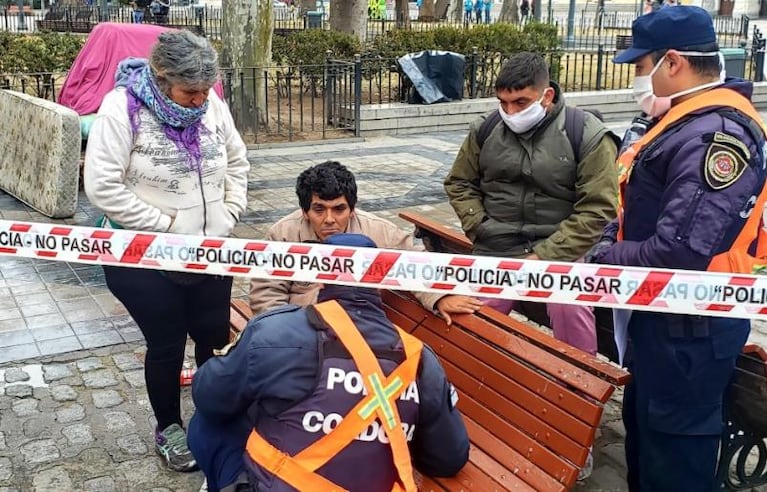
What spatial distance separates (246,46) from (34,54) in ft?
10.0

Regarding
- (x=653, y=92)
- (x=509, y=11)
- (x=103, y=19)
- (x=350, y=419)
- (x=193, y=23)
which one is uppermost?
(x=509, y=11)

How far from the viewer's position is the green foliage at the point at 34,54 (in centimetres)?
1199

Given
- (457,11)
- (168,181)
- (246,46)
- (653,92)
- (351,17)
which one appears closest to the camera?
(653,92)

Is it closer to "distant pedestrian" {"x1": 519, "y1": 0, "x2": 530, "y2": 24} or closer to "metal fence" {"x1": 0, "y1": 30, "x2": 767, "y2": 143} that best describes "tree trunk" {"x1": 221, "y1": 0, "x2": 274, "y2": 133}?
"metal fence" {"x1": 0, "y1": 30, "x2": 767, "y2": 143}

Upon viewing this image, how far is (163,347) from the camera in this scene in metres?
3.50

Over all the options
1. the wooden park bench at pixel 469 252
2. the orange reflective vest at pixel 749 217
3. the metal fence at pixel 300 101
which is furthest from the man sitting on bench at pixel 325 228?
the metal fence at pixel 300 101

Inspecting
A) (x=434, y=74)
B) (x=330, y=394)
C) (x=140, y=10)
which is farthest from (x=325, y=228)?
(x=140, y=10)

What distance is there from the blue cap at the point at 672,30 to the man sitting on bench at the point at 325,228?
3.97 ft

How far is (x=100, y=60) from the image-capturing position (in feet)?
30.5

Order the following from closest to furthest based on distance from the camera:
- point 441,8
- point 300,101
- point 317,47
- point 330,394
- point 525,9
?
point 330,394
point 300,101
point 317,47
point 441,8
point 525,9

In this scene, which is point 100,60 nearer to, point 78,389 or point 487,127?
point 78,389

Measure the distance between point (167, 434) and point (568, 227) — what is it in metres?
1.98

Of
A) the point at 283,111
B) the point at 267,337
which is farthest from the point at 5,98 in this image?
the point at 267,337

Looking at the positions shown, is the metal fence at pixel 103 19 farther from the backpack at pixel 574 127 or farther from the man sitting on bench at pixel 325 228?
the man sitting on bench at pixel 325 228
